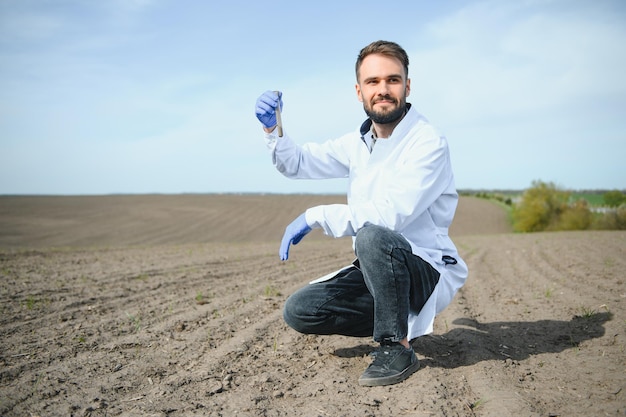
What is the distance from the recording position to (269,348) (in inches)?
127

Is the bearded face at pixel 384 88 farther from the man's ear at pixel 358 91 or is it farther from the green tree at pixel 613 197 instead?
the green tree at pixel 613 197

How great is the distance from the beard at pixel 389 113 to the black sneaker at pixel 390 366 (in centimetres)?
135

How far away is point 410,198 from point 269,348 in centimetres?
148

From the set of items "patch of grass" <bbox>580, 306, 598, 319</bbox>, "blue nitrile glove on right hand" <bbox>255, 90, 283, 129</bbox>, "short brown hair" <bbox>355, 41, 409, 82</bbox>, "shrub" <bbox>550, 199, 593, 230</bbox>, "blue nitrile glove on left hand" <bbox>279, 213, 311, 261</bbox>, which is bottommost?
"shrub" <bbox>550, 199, 593, 230</bbox>

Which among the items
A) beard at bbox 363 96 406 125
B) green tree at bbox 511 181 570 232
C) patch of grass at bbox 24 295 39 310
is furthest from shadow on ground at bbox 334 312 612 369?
green tree at bbox 511 181 570 232

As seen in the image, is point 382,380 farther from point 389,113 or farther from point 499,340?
point 389,113

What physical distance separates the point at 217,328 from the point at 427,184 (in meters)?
2.08

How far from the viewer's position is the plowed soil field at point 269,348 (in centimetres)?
232

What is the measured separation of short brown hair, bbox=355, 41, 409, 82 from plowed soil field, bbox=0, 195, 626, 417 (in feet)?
6.27

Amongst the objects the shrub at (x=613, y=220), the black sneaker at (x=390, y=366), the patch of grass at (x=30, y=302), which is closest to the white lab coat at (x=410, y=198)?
the black sneaker at (x=390, y=366)

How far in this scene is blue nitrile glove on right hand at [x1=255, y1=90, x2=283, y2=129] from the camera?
125 inches

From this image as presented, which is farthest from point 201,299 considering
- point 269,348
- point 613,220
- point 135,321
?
point 613,220

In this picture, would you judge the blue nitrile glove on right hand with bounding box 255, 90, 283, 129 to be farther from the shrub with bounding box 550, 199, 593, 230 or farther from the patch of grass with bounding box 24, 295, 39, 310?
the shrub with bounding box 550, 199, 593, 230

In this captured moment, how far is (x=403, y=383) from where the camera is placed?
258 cm
